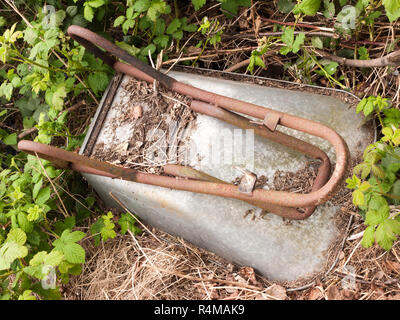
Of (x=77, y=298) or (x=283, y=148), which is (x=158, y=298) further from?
(x=283, y=148)

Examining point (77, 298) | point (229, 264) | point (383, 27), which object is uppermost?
point (383, 27)

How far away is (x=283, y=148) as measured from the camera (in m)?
1.72

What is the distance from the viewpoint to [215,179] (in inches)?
63.9

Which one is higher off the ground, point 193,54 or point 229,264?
point 193,54

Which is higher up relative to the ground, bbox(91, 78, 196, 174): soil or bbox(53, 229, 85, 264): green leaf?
bbox(91, 78, 196, 174): soil

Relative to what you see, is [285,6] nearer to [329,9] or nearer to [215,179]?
[329,9]

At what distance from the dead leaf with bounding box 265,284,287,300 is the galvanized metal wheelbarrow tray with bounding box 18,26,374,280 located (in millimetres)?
45

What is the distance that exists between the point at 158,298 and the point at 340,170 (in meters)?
1.03

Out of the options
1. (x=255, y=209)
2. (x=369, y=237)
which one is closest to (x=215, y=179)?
(x=255, y=209)

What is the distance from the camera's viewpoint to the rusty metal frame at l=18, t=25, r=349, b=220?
139cm

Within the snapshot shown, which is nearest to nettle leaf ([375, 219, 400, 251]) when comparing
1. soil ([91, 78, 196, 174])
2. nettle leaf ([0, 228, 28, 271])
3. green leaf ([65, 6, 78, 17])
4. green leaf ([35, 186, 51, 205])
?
soil ([91, 78, 196, 174])

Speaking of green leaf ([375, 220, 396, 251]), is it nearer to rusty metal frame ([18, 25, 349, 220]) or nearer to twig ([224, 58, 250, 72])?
rusty metal frame ([18, 25, 349, 220])

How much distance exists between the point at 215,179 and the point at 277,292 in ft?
1.85

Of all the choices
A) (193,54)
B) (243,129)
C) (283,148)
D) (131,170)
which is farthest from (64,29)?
(283,148)
